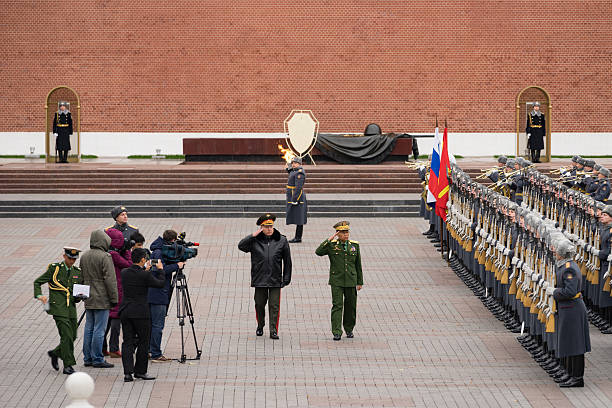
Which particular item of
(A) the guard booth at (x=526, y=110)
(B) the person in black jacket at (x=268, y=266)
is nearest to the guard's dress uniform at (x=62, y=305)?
(B) the person in black jacket at (x=268, y=266)

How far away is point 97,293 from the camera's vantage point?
Result: 10000 mm

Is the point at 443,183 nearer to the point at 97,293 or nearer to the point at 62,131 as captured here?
the point at 97,293

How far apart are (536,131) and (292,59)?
26.1ft

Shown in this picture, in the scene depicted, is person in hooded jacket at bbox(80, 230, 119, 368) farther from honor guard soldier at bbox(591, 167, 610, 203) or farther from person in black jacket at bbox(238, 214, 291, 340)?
honor guard soldier at bbox(591, 167, 610, 203)

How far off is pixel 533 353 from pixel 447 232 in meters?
6.10

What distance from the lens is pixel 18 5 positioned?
1220 inches

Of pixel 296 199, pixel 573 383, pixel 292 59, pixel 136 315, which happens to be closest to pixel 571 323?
pixel 573 383

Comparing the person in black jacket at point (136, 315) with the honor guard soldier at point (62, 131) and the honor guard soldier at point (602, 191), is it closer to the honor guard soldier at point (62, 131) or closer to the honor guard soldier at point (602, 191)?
the honor guard soldier at point (602, 191)

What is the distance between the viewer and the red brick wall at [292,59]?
30.9 metres

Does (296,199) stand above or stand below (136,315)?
above

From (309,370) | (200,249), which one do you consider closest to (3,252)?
(200,249)

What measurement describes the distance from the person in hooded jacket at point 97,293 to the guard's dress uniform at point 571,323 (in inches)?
Result: 169

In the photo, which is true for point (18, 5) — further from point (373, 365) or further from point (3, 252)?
point (373, 365)

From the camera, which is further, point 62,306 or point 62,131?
point 62,131
